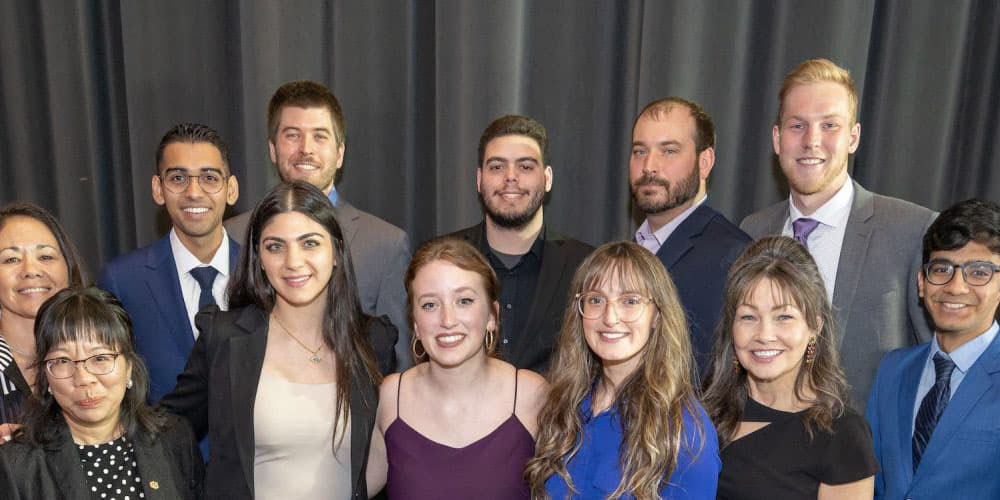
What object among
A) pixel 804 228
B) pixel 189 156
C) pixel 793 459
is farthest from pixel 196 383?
pixel 804 228

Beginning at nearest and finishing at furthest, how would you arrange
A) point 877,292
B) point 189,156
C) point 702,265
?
1. point 877,292
2. point 702,265
3. point 189,156

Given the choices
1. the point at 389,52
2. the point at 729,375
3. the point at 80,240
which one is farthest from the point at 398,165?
the point at 729,375

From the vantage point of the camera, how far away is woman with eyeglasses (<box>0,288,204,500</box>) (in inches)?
76.7

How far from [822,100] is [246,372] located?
2.06 metres

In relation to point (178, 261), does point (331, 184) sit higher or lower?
higher

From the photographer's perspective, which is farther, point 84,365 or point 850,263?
point 850,263

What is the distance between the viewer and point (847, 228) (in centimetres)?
263

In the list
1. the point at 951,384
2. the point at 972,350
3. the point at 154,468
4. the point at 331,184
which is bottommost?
the point at 154,468

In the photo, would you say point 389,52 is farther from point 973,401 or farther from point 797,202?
point 973,401

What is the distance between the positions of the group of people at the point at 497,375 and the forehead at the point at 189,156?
215 mm

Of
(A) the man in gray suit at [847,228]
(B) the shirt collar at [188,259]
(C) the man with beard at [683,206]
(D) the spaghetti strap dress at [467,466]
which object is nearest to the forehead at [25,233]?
(B) the shirt collar at [188,259]

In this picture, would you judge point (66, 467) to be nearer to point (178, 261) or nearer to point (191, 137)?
point (178, 261)

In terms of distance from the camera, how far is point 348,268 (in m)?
2.30

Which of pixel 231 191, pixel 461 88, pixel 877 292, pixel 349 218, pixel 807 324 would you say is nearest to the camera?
pixel 807 324
